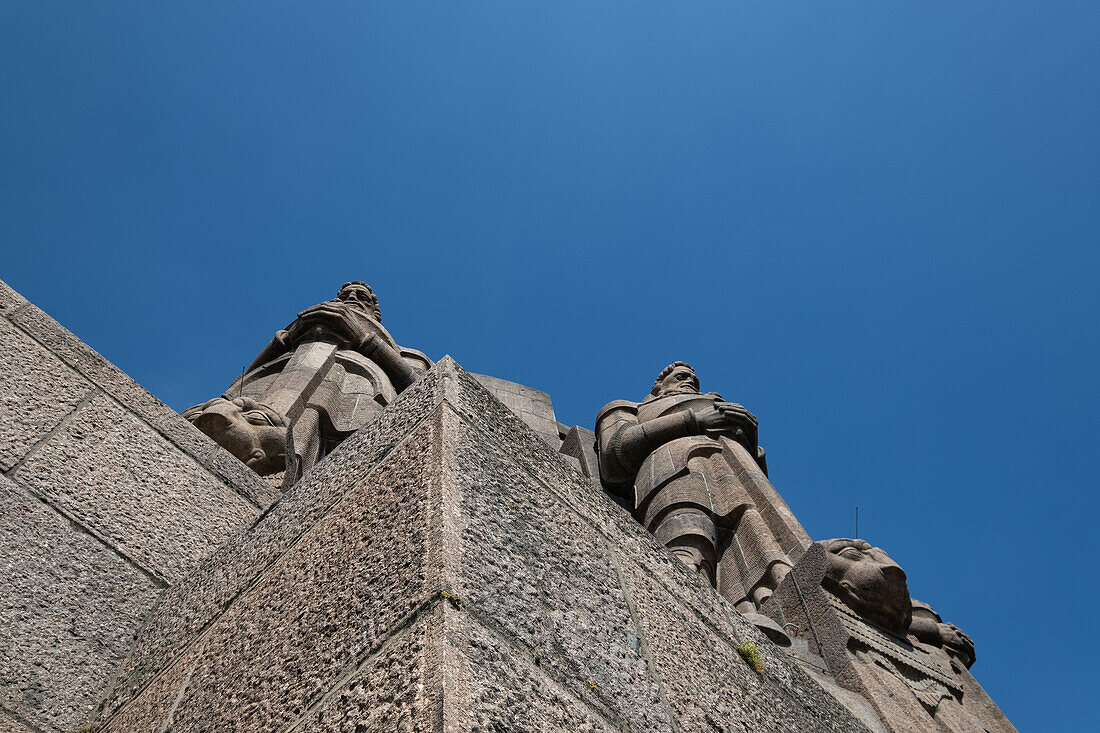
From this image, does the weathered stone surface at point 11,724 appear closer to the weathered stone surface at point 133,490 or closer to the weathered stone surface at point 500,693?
the weathered stone surface at point 133,490

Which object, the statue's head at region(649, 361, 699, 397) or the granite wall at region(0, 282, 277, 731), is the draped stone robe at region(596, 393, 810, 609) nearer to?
the statue's head at region(649, 361, 699, 397)

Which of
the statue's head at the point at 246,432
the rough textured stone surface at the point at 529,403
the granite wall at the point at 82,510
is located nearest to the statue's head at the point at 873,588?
the granite wall at the point at 82,510

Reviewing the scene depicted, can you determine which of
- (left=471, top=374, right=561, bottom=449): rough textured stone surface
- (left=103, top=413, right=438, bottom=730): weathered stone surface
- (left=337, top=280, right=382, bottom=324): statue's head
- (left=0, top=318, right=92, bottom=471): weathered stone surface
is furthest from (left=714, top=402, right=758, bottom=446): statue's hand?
(left=103, top=413, right=438, bottom=730): weathered stone surface

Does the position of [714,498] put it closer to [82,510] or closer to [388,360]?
[388,360]

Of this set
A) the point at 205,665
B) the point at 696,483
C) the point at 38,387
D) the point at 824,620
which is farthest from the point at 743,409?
the point at 205,665

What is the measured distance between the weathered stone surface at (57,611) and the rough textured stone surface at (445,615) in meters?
0.11

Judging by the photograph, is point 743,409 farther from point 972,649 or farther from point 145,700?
point 145,700

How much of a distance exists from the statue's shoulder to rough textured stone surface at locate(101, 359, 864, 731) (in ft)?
31.2

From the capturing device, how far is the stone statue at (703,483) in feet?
29.3

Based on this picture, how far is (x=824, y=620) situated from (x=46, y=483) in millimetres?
3633

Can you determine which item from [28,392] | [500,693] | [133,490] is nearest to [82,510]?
[133,490]

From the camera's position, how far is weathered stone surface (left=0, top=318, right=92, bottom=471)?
150 inches

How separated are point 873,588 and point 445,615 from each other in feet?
13.7

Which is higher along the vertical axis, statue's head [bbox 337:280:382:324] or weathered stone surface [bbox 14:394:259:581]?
statue's head [bbox 337:280:382:324]
